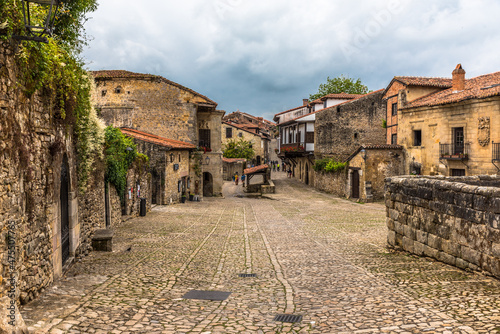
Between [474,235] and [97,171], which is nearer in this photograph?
[474,235]

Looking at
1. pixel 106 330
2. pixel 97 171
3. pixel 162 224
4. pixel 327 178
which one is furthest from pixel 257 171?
pixel 106 330

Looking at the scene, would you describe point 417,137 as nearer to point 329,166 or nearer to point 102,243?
point 329,166

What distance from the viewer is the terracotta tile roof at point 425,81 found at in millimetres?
30078

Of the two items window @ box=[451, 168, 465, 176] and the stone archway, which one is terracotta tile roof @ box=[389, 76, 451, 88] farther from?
the stone archway

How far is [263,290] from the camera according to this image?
7.82 metres

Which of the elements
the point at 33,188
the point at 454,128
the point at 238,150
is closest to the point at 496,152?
the point at 454,128

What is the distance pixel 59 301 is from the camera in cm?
656

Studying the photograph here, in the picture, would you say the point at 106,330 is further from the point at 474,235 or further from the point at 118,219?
the point at 118,219

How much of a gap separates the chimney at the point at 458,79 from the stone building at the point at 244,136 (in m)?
40.8

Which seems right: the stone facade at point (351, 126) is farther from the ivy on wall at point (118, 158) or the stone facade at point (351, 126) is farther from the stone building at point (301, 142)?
the ivy on wall at point (118, 158)

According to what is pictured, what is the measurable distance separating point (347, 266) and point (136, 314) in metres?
5.44

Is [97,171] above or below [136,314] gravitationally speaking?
above

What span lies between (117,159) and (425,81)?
80.1 feet

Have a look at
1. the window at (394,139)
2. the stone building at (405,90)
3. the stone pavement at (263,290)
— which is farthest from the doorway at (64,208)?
the window at (394,139)
